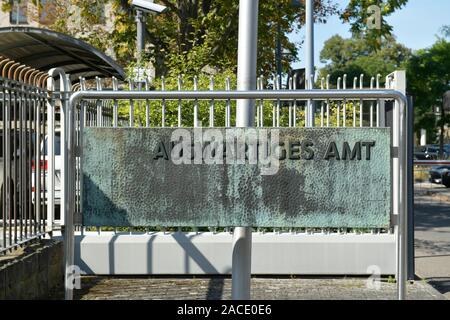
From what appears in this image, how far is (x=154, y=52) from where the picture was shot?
1653 cm

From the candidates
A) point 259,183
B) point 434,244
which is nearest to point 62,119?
point 259,183

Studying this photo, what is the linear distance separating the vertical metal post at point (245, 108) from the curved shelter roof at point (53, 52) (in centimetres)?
721

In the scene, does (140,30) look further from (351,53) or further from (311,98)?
(351,53)

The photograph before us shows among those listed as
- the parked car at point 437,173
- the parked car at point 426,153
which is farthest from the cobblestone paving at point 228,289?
the parked car at point 426,153

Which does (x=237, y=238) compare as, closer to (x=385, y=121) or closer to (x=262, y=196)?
(x=262, y=196)

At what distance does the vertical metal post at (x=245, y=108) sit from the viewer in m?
5.08

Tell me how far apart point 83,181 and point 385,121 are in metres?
4.38

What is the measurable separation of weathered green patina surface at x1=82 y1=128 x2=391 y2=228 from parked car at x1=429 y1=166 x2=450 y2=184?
87.4 feet

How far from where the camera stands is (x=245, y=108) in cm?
520

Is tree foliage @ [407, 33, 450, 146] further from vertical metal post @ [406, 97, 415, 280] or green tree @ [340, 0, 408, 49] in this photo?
vertical metal post @ [406, 97, 415, 280]

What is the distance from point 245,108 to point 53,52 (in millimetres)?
9760
